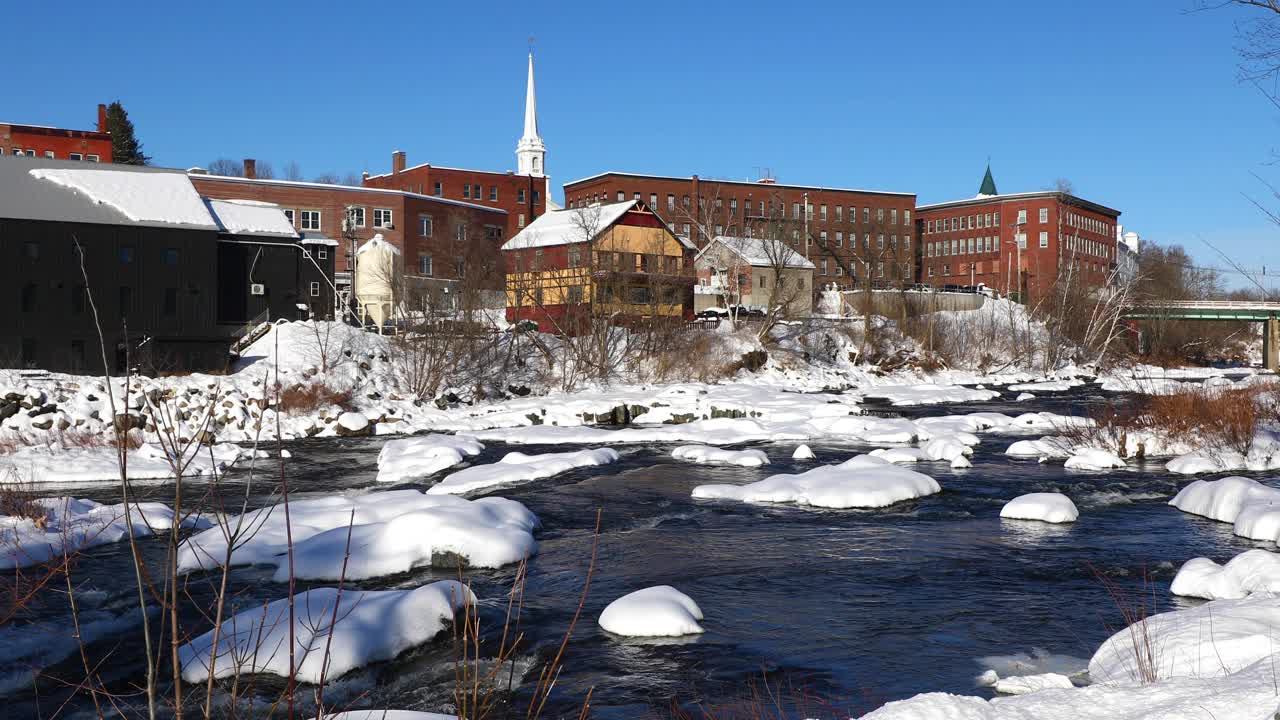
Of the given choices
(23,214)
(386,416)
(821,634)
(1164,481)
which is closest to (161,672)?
(821,634)

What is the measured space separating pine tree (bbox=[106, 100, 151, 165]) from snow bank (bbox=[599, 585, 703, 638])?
83533 mm

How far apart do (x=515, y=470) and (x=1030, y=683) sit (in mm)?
14016

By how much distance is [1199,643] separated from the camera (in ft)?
25.7

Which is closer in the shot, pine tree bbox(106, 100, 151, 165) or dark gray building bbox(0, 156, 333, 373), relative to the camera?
dark gray building bbox(0, 156, 333, 373)

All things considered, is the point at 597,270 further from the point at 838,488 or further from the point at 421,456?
the point at 838,488

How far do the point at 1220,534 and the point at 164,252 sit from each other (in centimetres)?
3869

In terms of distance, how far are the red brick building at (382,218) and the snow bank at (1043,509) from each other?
5428cm

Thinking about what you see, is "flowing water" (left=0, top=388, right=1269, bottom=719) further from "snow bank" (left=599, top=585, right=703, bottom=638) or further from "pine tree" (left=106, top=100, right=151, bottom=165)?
"pine tree" (left=106, top=100, right=151, bottom=165)

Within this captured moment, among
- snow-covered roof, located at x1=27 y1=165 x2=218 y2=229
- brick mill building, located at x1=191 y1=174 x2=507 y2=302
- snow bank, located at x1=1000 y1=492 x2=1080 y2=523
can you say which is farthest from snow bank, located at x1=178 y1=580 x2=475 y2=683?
brick mill building, located at x1=191 y1=174 x2=507 y2=302

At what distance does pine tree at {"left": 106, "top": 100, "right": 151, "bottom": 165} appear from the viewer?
8119 cm

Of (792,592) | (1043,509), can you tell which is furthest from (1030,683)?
(1043,509)

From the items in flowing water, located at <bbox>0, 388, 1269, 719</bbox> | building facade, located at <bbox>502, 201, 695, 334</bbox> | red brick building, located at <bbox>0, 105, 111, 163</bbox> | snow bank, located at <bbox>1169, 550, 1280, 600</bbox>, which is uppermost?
red brick building, located at <bbox>0, 105, 111, 163</bbox>

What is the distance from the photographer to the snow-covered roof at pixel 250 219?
47.1 m

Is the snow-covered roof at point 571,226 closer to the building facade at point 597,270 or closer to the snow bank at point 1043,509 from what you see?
the building facade at point 597,270
